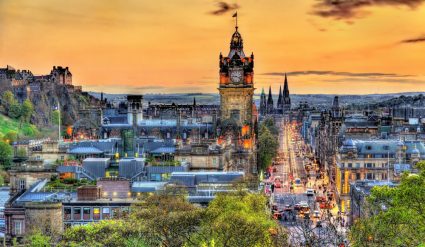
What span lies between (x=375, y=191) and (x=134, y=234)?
19.3 metres

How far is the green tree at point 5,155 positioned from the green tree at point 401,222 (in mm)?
115597

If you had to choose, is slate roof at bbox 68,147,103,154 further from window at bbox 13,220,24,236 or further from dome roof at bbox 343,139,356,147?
dome roof at bbox 343,139,356,147

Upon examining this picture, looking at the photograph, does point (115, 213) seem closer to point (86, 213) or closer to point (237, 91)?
point (86, 213)

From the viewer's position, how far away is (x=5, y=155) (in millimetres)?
157125

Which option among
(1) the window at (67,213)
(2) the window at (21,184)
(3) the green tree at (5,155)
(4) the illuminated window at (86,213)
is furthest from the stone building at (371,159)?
(3) the green tree at (5,155)

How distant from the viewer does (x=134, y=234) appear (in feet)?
187

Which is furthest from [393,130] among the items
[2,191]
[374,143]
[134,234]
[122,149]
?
[134,234]

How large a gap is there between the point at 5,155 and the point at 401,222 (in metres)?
125

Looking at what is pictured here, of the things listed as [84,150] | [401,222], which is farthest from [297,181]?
[401,222]

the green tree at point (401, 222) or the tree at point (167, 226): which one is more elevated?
the green tree at point (401, 222)

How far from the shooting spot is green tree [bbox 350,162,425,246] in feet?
149

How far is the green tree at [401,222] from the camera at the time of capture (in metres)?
45.4

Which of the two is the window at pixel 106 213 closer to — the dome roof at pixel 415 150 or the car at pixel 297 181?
the dome roof at pixel 415 150

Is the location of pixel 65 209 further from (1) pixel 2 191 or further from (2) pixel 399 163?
(2) pixel 399 163
